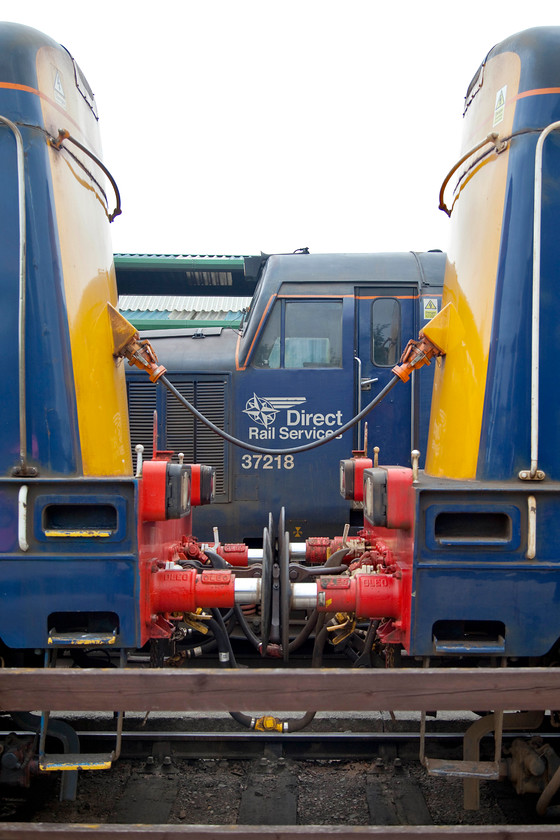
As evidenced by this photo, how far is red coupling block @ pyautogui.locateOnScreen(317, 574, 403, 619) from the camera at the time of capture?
290 centimetres

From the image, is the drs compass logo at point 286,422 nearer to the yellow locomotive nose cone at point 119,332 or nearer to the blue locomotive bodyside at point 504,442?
the yellow locomotive nose cone at point 119,332

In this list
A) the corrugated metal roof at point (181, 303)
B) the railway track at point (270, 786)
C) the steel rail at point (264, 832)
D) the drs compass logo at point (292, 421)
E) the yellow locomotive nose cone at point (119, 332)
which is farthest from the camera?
the corrugated metal roof at point (181, 303)

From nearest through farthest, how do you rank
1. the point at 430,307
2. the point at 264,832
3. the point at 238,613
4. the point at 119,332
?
the point at 264,832 → the point at 119,332 → the point at 238,613 → the point at 430,307

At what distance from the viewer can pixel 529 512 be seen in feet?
8.74

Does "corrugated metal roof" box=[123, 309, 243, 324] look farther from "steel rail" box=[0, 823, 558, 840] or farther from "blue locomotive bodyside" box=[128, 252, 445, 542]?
"steel rail" box=[0, 823, 558, 840]

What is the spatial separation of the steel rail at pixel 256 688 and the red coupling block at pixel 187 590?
2.29ft

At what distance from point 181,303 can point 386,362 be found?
25.1 ft

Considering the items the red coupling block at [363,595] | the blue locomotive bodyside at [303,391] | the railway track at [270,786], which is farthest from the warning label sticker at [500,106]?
the railway track at [270,786]

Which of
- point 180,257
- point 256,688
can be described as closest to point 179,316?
point 180,257

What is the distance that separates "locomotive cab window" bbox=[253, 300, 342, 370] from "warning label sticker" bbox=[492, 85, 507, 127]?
246 centimetres

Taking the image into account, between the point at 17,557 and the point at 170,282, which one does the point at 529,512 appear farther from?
the point at 170,282

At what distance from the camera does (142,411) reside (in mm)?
5465

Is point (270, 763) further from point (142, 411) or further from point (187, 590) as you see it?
point (142, 411)

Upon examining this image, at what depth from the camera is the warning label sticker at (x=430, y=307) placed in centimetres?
530
